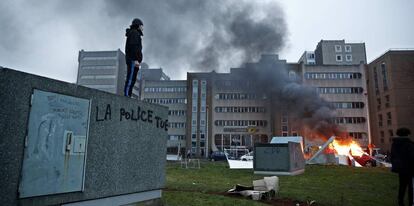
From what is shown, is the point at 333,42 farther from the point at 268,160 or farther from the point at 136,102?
the point at 136,102

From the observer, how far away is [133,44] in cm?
623

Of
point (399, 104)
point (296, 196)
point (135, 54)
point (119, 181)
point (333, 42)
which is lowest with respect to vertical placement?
point (296, 196)

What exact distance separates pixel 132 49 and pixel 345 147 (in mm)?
31371

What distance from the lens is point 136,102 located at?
542 centimetres

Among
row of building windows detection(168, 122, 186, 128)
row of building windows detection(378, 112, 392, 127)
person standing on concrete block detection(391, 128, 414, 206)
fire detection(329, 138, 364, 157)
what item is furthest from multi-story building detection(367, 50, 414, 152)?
person standing on concrete block detection(391, 128, 414, 206)

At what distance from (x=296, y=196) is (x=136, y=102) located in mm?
5886

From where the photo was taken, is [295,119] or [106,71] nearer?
[295,119]

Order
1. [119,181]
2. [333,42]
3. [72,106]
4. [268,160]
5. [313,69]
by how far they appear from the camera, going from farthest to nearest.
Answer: [333,42] < [313,69] < [268,160] < [119,181] < [72,106]

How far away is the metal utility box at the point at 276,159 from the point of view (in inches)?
671

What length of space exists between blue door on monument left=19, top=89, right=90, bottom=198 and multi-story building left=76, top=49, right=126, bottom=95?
267 feet

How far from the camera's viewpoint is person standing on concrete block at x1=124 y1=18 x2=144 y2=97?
624 centimetres

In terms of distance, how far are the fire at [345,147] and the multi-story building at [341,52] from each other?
4291 cm

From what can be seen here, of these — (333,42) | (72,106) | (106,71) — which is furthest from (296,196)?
(106,71)

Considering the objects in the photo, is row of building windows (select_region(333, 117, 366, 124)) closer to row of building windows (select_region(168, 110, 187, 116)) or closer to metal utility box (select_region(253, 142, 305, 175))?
row of building windows (select_region(168, 110, 187, 116))
